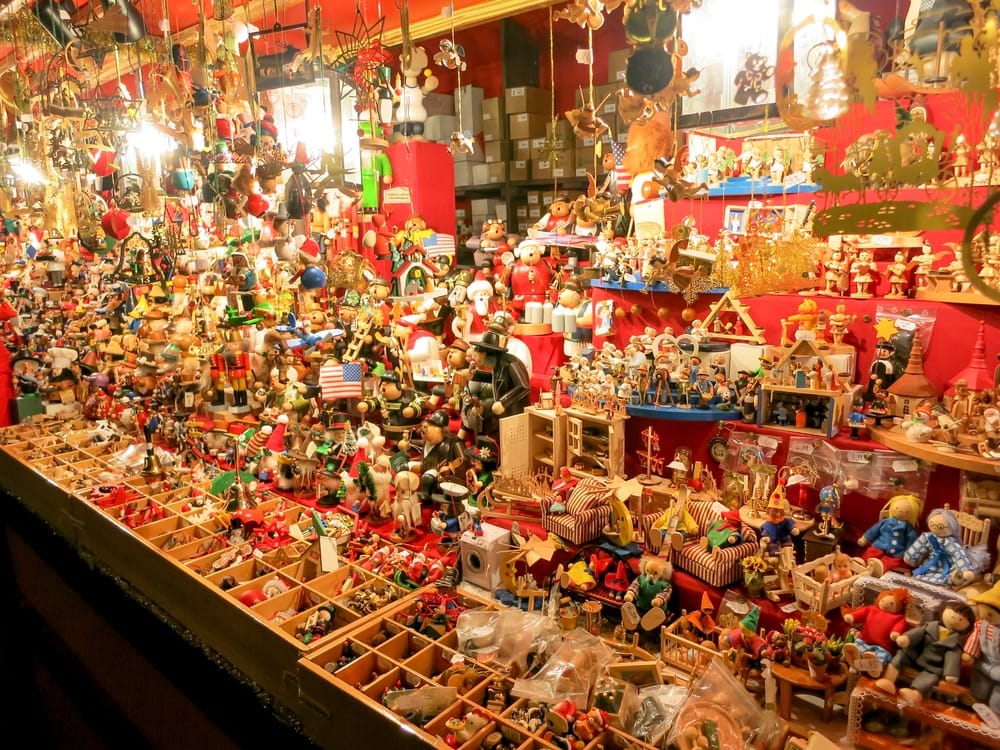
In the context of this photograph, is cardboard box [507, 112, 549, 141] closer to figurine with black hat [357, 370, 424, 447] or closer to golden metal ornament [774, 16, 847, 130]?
figurine with black hat [357, 370, 424, 447]

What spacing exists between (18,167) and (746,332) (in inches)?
150

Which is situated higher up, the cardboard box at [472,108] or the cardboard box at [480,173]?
the cardboard box at [472,108]

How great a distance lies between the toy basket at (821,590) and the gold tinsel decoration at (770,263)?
0.86 meters

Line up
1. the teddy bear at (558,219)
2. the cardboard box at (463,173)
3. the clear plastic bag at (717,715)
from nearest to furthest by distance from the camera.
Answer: the clear plastic bag at (717,715) → the teddy bear at (558,219) → the cardboard box at (463,173)

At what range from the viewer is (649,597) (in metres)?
2.22

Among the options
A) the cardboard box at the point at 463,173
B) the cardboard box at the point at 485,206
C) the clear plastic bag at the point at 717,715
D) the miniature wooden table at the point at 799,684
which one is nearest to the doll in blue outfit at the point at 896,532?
the miniature wooden table at the point at 799,684

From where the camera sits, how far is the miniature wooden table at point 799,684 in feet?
6.02

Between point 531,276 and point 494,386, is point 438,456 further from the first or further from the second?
point 531,276

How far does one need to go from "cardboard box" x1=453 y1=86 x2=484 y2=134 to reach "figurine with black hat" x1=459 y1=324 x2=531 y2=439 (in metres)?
2.46

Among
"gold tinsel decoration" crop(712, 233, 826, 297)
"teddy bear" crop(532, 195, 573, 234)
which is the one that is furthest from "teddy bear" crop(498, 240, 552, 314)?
"gold tinsel decoration" crop(712, 233, 826, 297)

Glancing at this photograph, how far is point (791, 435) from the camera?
2.58 meters

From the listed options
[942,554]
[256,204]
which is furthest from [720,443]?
[256,204]

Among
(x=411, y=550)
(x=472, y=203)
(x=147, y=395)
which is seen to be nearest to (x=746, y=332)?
(x=411, y=550)

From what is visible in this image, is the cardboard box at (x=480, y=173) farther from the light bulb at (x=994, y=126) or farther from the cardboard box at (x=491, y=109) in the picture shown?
the light bulb at (x=994, y=126)
